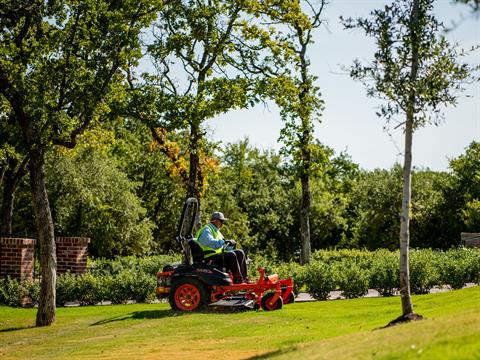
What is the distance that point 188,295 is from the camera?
691 inches

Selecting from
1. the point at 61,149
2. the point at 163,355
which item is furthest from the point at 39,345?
the point at 61,149

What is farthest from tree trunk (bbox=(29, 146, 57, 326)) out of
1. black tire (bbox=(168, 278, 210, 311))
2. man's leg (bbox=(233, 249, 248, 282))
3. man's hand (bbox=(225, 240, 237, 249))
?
man's leg (bbox=(233, 249, 248, 282))

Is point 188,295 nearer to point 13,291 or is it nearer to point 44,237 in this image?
point 44,237

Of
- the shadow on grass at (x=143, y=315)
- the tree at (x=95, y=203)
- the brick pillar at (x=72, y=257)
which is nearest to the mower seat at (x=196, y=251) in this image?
the shadow on grass at (x=143, y=315)

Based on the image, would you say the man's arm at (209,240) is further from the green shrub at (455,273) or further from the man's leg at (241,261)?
the green shrub at (455,273)

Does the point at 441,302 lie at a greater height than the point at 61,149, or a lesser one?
lesser

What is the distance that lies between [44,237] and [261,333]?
6.50m

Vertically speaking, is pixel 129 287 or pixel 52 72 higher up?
pixel 52 72

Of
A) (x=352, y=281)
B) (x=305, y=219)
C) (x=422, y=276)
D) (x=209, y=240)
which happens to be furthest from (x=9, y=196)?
(x=422, y=276)

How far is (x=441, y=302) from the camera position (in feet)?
52.3

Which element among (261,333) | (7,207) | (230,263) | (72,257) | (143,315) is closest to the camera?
(261,333)

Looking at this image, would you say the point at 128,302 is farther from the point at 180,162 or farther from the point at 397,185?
the point at 397,185

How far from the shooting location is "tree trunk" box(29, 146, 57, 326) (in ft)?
57.1

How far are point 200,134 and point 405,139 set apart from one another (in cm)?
1302
